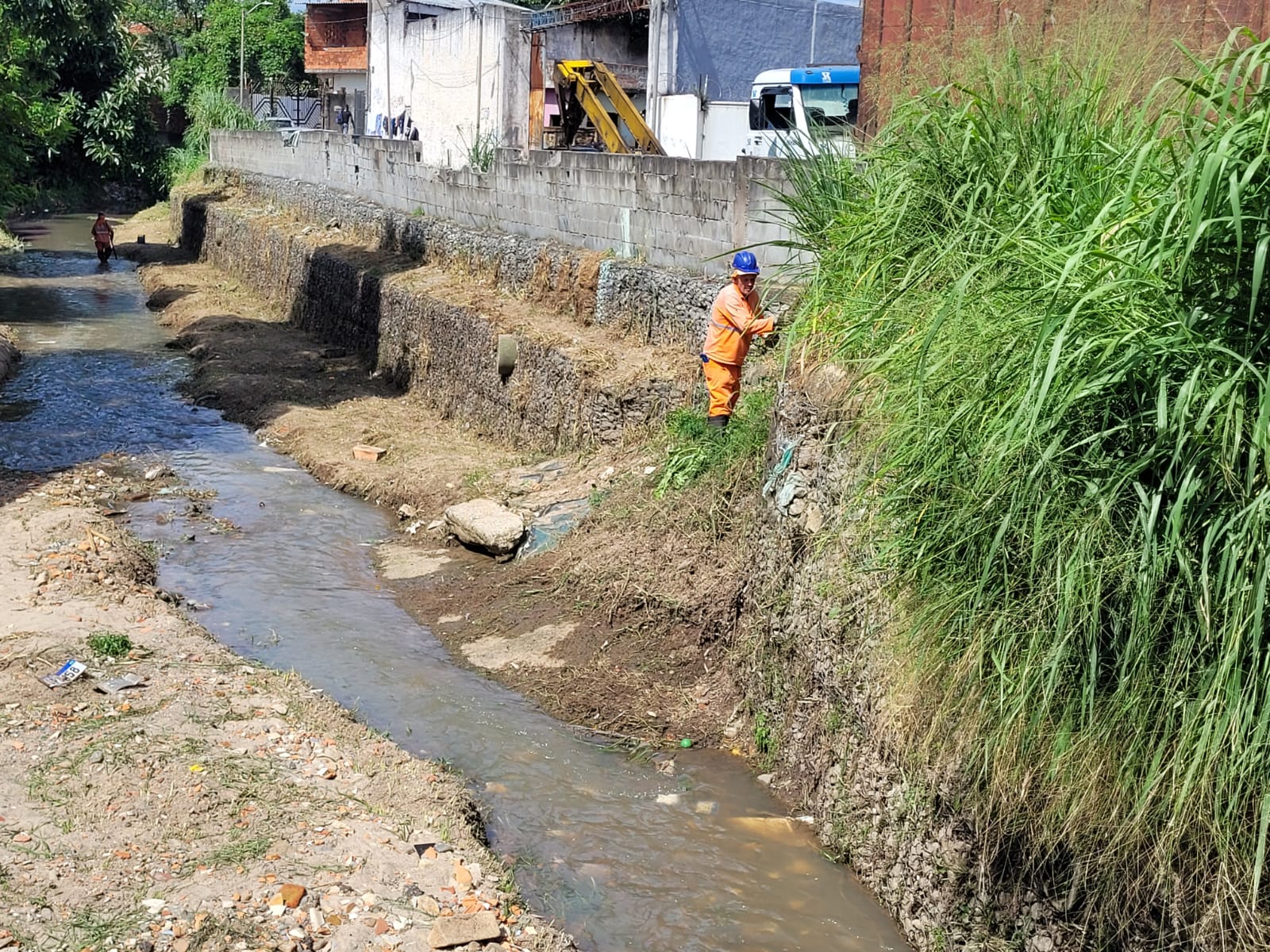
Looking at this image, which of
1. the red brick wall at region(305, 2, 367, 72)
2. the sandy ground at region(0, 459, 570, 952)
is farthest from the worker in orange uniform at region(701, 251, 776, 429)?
the red brick wall at region(305, 2, 367, 72)

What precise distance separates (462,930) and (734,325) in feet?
15.9

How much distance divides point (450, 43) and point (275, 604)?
21.1 meters

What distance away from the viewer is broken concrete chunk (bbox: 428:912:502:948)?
4.96 m

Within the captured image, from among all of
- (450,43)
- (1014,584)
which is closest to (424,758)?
(1014,584)

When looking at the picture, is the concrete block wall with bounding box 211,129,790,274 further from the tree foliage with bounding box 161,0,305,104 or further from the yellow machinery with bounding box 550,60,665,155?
the tree foliage with bounding box 161,0,305,104

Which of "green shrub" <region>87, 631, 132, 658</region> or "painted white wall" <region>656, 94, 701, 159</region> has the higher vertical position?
"painted white wall" <region>656, 94, 701, 159</region>

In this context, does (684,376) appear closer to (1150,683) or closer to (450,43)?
(1150,683)

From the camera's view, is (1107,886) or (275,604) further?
(275,604)

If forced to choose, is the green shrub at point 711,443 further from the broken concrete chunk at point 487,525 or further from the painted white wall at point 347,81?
the painted white wall at point 347,81

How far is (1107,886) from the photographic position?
4.17 metres

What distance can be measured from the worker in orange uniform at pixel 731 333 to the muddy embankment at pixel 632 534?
53 centimetres

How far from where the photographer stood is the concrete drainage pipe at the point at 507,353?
12.9 metres

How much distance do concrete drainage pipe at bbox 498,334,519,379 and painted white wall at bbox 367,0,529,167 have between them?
44.2 feet

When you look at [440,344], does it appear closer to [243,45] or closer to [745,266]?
[745,266]
